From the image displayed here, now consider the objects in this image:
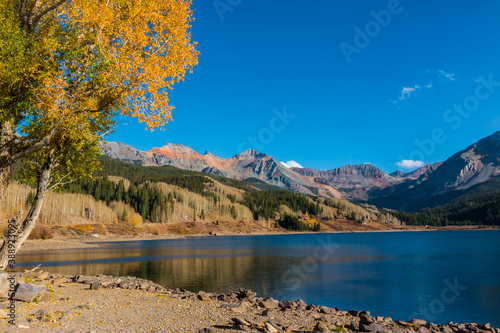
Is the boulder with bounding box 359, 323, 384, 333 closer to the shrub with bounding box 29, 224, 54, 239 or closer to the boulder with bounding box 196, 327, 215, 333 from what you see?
the boulder with bounding box 196, 327, 215, 333

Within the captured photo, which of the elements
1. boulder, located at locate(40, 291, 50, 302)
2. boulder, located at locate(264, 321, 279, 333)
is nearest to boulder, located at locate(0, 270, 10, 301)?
boulder, located at locate(40, 291, 50, 302)

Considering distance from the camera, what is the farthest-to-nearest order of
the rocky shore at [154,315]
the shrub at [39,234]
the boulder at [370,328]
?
1. the shrub at [39,234]
2. the boulder at [370,328]
3. the rocky shore at [154,315]

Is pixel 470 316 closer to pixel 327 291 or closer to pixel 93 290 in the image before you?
pixel 327 291

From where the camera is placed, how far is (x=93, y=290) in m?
24.2

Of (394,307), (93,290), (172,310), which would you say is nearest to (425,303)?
(394,307)

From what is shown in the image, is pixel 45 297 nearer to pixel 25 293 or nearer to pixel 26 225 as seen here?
pixel 25 293

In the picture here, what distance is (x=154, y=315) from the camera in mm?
18234

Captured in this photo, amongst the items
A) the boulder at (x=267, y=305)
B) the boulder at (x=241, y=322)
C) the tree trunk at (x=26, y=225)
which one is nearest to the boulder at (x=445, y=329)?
the boulder at (x=267, y=305)

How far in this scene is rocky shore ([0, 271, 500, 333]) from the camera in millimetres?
15289

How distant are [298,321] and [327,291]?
22809 millimetres

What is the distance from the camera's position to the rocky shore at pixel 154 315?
50.2 feet

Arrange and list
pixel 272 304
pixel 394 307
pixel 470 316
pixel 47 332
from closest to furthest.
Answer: pixel 47 332 < pixel 272 304 < pixel 470 316 < pixel 394 307

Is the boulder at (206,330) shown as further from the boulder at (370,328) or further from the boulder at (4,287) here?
the boulder at (4,287)

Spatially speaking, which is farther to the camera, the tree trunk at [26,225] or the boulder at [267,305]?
the boulder at [267,305]
